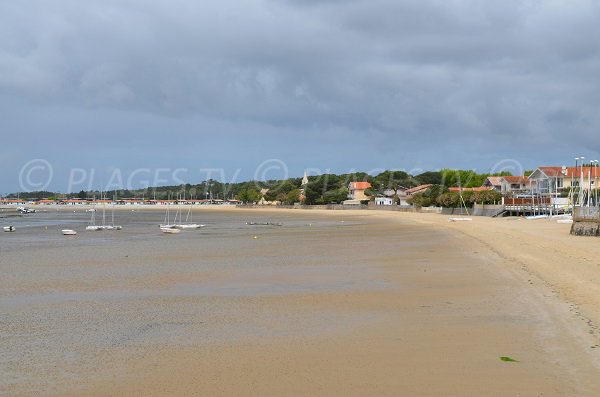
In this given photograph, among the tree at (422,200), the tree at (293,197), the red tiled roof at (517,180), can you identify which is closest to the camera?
the tree at (422,200)

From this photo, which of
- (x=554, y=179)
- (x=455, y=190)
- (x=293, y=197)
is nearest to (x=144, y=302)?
(x=554, y=179)

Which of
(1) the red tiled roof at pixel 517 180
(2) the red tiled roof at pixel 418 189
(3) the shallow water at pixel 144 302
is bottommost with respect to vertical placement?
(3) the shallow water at pixel 144 302

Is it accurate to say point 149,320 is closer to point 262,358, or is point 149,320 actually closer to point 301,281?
point 262,358

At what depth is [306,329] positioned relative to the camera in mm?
12227

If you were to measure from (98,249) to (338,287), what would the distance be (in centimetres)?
2064

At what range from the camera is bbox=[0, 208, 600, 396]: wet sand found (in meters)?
8.51

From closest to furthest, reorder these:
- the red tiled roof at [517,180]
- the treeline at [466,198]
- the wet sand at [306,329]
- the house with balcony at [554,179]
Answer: the wet sand at [306,329], the treeline at [466,198], the house with balcony at [554,179], the red tiled roof at [517,180]

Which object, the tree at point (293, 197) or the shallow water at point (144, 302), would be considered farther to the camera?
the tree at point (293, 197)

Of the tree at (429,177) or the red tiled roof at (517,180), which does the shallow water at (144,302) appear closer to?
the red tiled roof at (517,180)

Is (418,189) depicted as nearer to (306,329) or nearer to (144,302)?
(144,302)

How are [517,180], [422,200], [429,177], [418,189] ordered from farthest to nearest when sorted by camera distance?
[429,177]
[418,189]
[517,180]
[422,200]

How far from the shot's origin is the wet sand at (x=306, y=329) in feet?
27.9

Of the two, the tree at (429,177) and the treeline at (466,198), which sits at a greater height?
the tree at (429,177)

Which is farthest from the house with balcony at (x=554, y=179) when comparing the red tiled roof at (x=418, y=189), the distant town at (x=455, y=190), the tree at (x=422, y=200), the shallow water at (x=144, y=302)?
the shallow water at (x=144, y=302)
